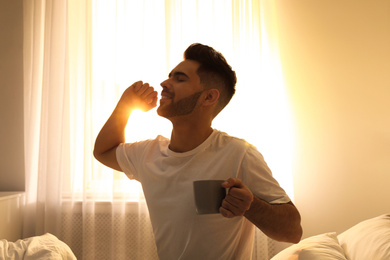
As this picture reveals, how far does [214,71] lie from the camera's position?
1.48 metres

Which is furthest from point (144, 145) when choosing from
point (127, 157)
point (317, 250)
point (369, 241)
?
point (369, 241)

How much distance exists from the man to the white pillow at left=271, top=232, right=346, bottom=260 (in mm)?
309

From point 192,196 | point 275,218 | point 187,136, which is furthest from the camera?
point 187,136

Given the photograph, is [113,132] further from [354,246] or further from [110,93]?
[110,93]

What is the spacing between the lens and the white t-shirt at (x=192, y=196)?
1204mm

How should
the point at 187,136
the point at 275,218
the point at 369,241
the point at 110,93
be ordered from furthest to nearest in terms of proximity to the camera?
the point at 110,93 < the point at 369,241 < the point at 187,136 < the point at 275,218

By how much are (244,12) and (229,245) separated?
1.98 meters

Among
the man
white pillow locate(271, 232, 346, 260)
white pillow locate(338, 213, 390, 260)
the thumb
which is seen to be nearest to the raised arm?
the man

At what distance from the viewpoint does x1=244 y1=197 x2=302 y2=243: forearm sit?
3.56 feet

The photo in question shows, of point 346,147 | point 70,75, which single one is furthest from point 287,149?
point 70,75

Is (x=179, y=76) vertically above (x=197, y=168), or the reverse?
(x=179, y=76)

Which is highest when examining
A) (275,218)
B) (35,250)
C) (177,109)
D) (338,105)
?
(338,105)

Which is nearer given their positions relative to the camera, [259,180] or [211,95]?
[259,180]

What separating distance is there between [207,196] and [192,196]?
0.27m
